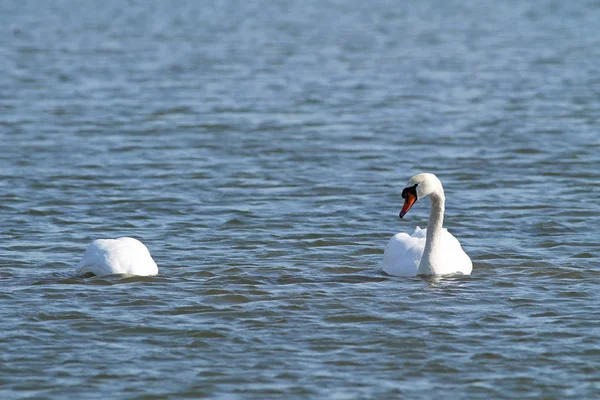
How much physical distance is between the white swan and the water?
4.6 inches

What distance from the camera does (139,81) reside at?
75.5ft

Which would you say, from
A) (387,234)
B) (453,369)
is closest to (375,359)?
(453,369)

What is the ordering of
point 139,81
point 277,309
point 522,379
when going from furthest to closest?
point 139,81, point 277,309, point 522,379

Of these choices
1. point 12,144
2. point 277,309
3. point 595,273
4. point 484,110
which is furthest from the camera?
point 484,110

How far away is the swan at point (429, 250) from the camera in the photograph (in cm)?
1091

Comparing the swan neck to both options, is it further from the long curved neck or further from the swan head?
the swan head

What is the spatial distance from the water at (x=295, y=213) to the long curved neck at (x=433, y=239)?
0.58ft

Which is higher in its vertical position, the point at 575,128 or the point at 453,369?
the point at 575,128

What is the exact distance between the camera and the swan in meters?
10.9

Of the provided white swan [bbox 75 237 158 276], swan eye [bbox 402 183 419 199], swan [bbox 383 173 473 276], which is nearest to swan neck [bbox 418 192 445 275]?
swan [bbox 383 173 473 276]

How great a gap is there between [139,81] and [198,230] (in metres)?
10.7

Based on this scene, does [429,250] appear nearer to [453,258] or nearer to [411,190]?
[453,258]

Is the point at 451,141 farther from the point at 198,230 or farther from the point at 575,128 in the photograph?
the point at 198,230

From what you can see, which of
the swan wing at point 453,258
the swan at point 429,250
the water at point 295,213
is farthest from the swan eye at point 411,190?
Answer: the water at point 295,213
